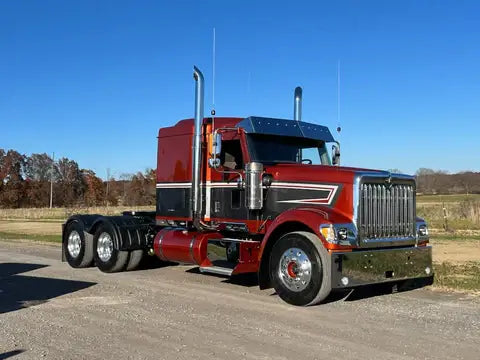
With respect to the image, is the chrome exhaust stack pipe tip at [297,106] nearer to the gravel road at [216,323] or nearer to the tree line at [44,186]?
the gravel road at [216,323]

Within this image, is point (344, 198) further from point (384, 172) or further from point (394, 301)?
point (394, 301)

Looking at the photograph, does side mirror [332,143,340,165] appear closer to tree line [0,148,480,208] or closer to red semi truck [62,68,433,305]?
red semi truck [62,68,433,305]

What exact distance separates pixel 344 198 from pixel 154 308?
3294 millimetres

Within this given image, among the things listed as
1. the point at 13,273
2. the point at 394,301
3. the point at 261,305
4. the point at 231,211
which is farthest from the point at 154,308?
the point at 13,273

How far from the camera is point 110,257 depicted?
1227 cm

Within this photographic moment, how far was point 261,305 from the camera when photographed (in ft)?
27.9

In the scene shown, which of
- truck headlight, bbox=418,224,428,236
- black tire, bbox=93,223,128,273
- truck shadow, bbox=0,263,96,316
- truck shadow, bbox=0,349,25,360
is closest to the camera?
truck shadow, bbox=0,349,25,360

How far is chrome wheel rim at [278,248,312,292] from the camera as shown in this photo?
839 cm

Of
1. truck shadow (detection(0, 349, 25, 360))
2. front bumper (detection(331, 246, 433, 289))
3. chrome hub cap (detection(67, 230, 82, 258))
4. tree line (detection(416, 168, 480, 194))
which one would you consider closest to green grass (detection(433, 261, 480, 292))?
front bumper (detection(331, 246, 433, 289))

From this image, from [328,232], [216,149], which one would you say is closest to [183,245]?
[216,149]

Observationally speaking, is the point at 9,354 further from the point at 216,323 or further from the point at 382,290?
the point at 382,290

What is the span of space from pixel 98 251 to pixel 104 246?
0.25 metres

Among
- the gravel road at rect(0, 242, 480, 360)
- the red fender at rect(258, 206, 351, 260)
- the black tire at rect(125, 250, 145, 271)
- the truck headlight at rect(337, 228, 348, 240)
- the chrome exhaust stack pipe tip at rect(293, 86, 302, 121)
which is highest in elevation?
the chrome exhaust stack pipe tip at rect(293, 86, 302, 121)

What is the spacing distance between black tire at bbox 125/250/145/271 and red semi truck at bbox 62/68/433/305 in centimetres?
2
